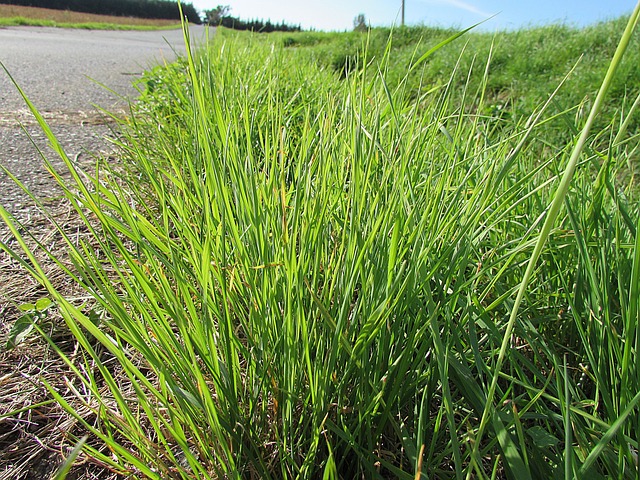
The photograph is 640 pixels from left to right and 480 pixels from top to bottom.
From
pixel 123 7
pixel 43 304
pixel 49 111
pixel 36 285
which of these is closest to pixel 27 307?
pixel 43 304

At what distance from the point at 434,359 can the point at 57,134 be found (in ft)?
6.15

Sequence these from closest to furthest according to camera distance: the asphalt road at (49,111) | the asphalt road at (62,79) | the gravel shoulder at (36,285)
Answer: the gravel shoulder at (36,285) < the asphalt road at (49,111) < the asphalt road at (62,79)

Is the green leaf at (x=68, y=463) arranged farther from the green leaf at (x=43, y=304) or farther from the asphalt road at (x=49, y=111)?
the green leaf at (x=43, y=304)

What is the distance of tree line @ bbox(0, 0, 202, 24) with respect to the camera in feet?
80.6

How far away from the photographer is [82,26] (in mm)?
13531

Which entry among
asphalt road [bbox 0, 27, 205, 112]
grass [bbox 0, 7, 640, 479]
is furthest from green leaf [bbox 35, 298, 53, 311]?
asphalt road [bbox 0, 27, 205, 112]

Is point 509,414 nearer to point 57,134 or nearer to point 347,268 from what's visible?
point 347,268

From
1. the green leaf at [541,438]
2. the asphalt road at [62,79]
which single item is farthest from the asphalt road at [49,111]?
the green leaf at [541,438]

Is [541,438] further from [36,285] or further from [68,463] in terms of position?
[36,285]

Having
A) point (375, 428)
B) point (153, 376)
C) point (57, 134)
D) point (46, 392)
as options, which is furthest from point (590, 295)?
point (57, 134)

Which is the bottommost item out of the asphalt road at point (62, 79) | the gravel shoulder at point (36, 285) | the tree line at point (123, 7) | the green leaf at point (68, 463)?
the tree line at point (123, 7)

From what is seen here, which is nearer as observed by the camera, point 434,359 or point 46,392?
point 434,359

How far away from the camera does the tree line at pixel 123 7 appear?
24.6m

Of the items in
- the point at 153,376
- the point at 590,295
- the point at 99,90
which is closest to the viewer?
the point at 590,295
